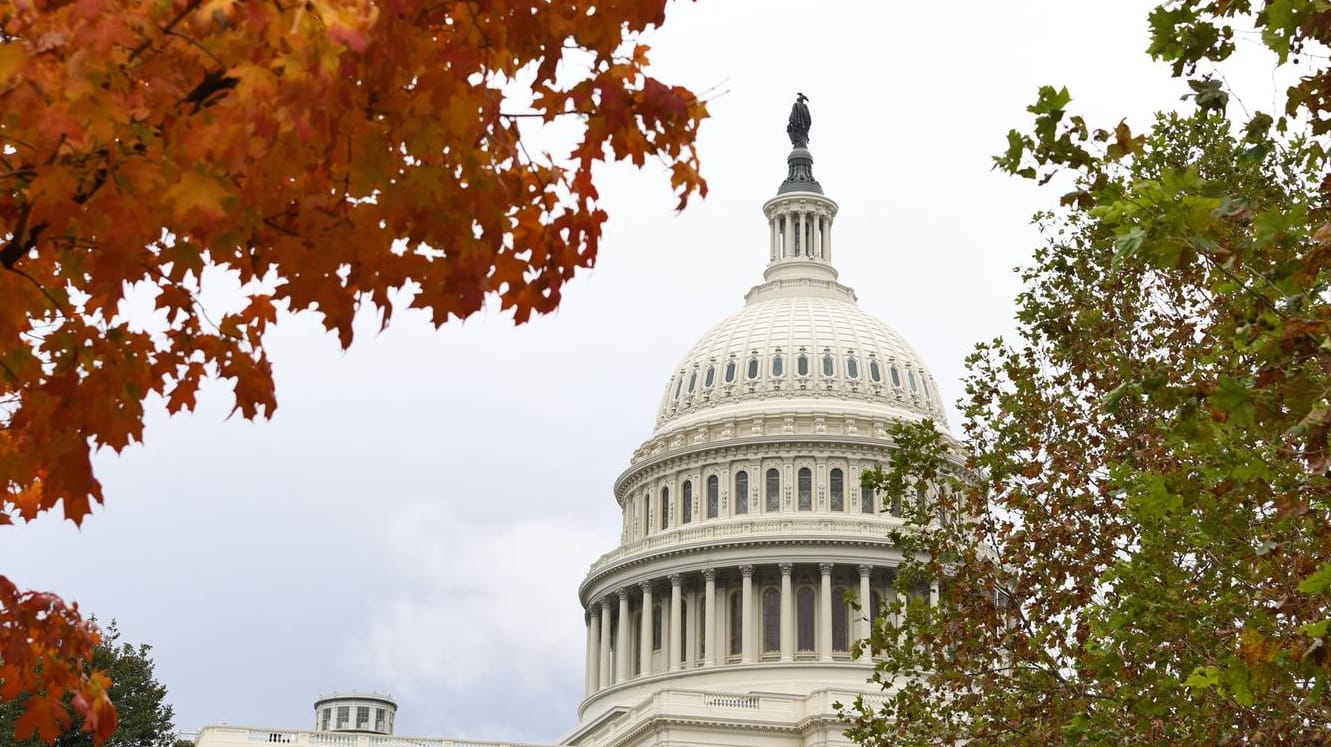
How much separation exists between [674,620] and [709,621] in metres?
2.62

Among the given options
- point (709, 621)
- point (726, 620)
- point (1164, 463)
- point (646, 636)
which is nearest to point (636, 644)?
point (646, 636)

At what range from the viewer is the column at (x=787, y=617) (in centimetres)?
9988

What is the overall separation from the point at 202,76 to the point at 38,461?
6.82ft

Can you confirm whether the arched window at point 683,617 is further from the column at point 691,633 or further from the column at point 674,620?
the column at point 674,620

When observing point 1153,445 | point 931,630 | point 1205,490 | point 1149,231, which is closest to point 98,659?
point 931,630

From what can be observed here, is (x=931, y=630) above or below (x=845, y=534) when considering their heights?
below

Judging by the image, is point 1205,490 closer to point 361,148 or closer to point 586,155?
point 586,155

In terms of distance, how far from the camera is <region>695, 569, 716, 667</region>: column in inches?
4026

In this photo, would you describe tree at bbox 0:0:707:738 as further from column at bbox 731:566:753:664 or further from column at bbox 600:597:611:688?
column at bbox 600:597:611:688

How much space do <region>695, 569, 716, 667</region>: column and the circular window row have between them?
618 inches

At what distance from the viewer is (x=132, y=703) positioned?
61062 mm

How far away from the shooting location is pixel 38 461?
7992 mm

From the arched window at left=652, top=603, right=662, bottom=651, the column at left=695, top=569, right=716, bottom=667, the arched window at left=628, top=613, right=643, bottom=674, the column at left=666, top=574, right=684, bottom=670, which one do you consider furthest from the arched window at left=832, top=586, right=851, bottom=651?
the arched window at left=628, top=613, right=643, bottom=674

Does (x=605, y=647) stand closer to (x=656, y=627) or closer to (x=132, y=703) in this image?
(x=656, y=627)
